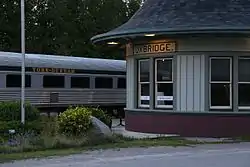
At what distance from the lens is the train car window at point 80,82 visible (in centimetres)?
3394

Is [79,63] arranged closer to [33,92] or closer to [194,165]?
[33,92]

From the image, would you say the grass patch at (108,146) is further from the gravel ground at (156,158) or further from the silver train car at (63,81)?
the silver train car at (63,81)

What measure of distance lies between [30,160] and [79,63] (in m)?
20.0

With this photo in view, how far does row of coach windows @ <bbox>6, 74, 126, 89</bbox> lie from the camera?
30.8 metres

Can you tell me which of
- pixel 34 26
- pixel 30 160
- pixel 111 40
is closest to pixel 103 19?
pixel 34 26

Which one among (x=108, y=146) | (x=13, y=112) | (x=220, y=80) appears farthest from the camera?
(x=13, y=112)

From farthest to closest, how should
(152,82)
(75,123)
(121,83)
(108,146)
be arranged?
(121,83) < (152,82) < (75,123) < (108,146)

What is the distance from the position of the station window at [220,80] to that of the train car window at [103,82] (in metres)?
14.4

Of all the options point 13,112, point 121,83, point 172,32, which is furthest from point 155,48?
point 121,83

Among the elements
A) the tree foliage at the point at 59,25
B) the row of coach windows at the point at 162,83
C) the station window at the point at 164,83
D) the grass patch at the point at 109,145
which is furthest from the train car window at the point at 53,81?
the tree foliage at the point at 59,25

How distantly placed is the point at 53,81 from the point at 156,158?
60.4 ft

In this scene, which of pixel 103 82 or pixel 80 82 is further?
pixel 103 82

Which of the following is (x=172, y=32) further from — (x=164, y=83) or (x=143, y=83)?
(x=143, y=83)

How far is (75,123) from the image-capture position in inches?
744
